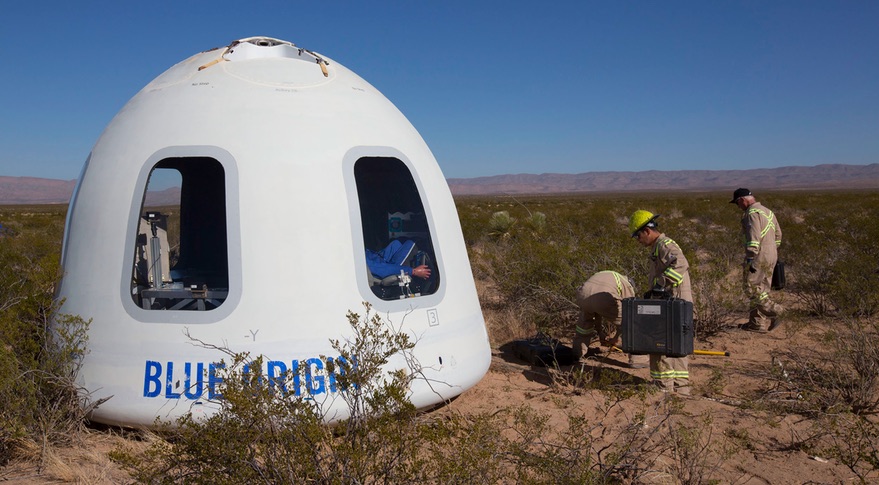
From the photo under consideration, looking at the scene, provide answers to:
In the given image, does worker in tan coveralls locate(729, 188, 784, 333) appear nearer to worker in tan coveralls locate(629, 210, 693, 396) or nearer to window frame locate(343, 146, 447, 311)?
worker in tan coveralls locate(629, 210, 693, 396)

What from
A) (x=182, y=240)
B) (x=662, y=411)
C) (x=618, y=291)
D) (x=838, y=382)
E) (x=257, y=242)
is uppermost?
(x=257, y=242)

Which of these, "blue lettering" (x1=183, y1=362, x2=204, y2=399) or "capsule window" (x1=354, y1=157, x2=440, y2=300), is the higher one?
"capsule window" (x1=354, y1=157, x2=440, y2=300)

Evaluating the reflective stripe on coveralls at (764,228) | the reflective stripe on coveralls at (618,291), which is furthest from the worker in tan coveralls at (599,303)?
the reflective stripe on coveralls at (764,228)

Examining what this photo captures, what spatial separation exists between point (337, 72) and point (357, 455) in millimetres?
3479

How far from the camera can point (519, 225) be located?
21188 mm

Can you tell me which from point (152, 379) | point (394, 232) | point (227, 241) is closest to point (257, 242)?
point (227, 241)

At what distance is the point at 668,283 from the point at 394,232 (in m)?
2.44

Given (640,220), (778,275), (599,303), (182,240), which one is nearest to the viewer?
(640,220)

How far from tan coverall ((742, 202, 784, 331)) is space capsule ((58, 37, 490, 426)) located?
4657 mm

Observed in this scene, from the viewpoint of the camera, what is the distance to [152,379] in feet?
13.7

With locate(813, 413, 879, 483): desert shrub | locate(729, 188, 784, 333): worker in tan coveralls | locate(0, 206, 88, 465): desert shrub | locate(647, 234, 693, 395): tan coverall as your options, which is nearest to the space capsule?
locate(0, 206, 88, 465): desert shrub

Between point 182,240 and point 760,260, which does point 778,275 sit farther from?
point 182,240

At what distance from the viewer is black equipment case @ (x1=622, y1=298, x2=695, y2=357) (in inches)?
213

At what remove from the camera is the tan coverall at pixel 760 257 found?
27.3 feet
